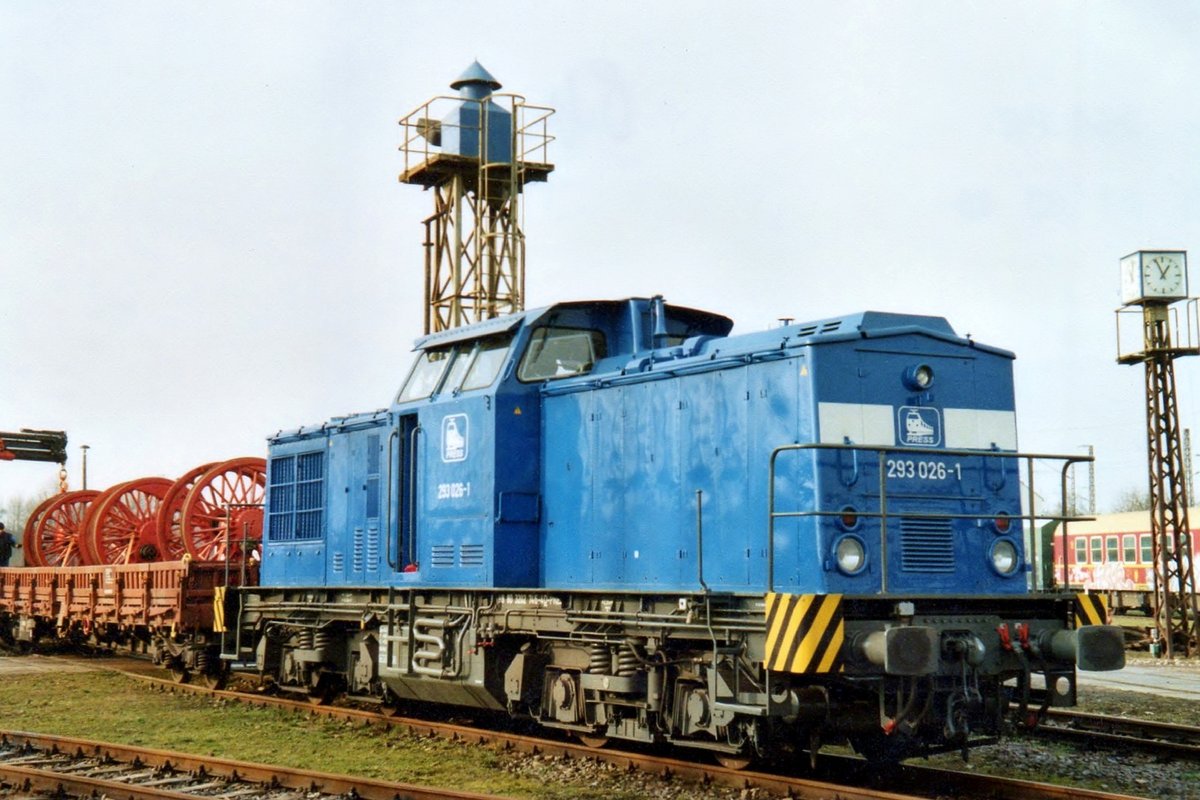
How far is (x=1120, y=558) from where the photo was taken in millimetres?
32594

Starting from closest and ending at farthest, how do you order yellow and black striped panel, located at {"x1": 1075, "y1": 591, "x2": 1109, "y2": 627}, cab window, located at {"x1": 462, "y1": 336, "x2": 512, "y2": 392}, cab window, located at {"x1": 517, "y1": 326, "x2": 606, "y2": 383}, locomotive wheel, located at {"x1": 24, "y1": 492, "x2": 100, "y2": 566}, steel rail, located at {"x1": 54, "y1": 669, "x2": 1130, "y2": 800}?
steel rail, located at {"x1": 54, "y1": 669, "x2": 1130, "y2": 800}, yellow and black striped panel, located at {"x1": 1075, "y1": 591, "x2": 1109, "y2": 627}, cab window, located at {"x1": 517, "y1": 326, "x2": 606, "y2": 383}, cab window, located at {"x1": 462, "y1": 336, "x2": 512, "y2": 392}, locomotive wheel, located at {"x1": 24, "y1": 492, "x2": 100, "y2": 566}

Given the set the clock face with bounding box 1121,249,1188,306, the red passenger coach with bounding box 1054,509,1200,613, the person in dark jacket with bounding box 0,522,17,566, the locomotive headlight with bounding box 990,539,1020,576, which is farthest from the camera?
the red passenger coach with bounding box 1054,509,1200,613

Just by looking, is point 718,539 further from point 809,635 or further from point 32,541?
point 32,541

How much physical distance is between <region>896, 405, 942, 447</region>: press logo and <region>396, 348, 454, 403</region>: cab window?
4.65m

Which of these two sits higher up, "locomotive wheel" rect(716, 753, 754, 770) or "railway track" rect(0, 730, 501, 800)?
"locomotive wheel" rect(716, 753, 754, 770)

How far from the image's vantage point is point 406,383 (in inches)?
487

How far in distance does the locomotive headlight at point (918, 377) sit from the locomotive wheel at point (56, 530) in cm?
1933

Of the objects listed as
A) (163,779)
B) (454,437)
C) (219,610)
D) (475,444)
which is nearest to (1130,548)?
(219,610)

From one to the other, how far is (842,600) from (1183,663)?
17.6 meters

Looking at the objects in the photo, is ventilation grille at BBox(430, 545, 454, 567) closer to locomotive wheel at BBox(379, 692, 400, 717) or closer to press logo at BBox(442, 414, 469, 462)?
press logo at BBox(442, 414, 469, 462)

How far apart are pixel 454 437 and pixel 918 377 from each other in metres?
4.35

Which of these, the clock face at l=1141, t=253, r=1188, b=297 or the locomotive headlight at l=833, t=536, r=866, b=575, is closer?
the locomotive headlight at l=833, t=536, r=866, b=575

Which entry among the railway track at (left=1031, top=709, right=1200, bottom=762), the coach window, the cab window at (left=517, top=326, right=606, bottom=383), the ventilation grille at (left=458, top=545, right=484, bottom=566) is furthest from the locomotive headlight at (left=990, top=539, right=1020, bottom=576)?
the coach window

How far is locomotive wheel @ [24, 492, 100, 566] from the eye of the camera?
2431cm
